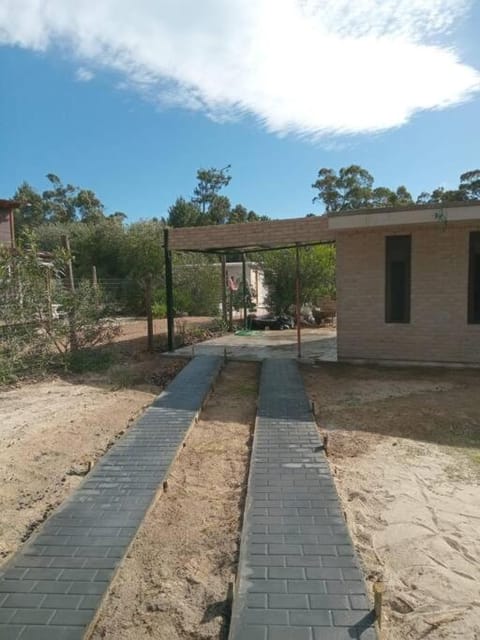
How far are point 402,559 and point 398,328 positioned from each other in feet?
20.5

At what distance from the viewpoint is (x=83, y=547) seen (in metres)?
2.97

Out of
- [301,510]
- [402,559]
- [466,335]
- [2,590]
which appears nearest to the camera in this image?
[2,590]

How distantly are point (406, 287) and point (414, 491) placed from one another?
5.42m

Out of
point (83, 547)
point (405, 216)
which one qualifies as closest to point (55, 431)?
point (83, 547)

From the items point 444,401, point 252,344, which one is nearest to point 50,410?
point 444,401

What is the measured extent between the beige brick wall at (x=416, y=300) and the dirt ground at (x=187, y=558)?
4587mm

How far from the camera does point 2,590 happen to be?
2.57 m

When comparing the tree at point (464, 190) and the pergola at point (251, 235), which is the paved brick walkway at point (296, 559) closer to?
the pergola at point (251, 235)

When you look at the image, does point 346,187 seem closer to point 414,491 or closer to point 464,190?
point 464,190

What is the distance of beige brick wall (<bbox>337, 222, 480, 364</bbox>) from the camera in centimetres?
823

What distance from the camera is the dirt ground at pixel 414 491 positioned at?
2.47 m

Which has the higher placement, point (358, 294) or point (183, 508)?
point (358, 294)

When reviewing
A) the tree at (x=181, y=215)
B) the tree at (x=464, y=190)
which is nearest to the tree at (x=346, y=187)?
the tree at (x=464, y=190)

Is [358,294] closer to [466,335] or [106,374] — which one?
[466,335]
